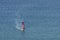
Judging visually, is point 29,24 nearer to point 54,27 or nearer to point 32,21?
point 32,21

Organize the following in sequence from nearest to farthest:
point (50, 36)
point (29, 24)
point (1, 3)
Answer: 1. point (50, 36)
2. point (29, 24)
3. point (1, 3)

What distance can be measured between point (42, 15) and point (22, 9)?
2.22ft

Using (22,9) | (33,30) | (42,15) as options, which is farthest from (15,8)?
(33,30)

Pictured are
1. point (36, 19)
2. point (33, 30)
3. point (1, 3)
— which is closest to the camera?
point (33, 30)

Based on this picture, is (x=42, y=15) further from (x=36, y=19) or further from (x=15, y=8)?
(x=15, y=8)

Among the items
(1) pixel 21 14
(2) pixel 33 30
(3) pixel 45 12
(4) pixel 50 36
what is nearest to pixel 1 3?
(1) pixel 21 14

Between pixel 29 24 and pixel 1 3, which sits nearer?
pixel 29 24

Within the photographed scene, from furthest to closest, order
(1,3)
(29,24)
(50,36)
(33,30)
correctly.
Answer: (1,3) < (29,24) < (33,30) < (50,36)

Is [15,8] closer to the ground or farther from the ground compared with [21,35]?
farther from the ground

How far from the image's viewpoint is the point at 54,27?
3668mm

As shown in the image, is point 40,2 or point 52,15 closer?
point 52,15

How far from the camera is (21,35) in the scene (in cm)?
329

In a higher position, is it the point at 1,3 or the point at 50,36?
the point at 1,3

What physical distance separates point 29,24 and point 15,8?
1103 millimetres
